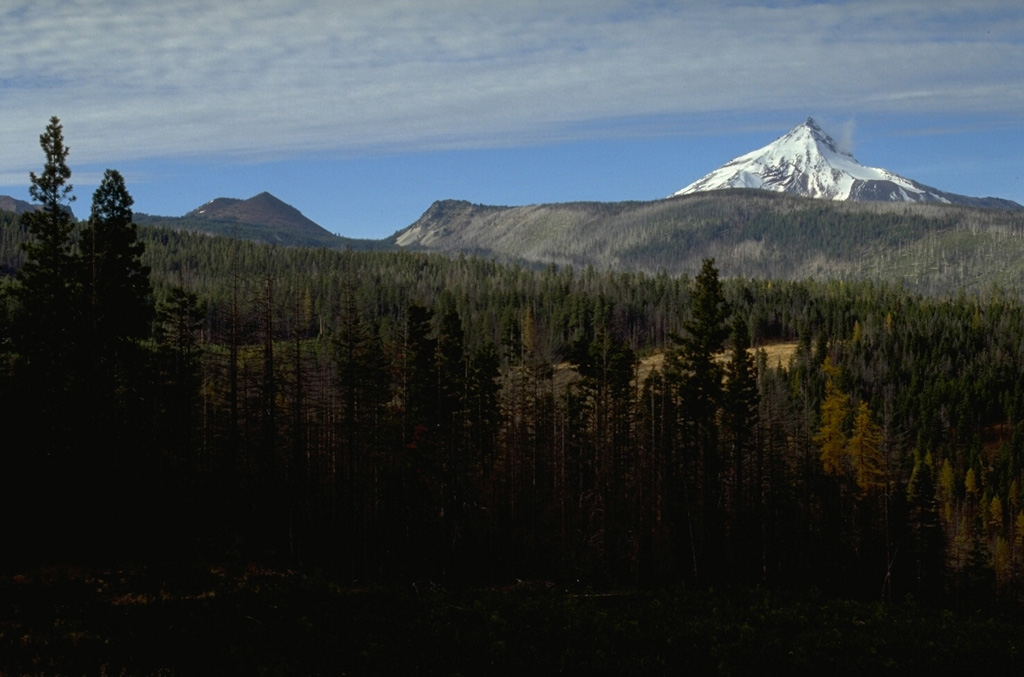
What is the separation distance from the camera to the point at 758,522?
44.4 meters

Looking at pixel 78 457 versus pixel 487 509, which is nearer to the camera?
pixel 78 457

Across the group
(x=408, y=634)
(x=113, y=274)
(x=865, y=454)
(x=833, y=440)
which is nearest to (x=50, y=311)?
(x=113, y=274)

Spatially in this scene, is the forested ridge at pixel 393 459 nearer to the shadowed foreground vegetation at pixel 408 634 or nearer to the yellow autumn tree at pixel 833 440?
the shadowed foreground vegetation at pixel 408 634

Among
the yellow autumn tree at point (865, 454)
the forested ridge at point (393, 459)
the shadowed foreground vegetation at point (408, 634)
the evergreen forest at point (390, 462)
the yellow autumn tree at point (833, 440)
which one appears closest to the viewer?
the shadowed foreground vegetation at point (408, 634)

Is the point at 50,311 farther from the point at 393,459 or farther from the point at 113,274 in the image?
the point at 393,459

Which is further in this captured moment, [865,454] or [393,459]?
[865,454]

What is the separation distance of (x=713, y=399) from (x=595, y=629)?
2308 centimetres

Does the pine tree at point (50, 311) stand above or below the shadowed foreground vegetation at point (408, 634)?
above

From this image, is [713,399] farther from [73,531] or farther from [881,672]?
[73,531]

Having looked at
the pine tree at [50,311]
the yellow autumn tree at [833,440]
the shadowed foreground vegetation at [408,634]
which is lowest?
the yellow autumn tree at [833,440]

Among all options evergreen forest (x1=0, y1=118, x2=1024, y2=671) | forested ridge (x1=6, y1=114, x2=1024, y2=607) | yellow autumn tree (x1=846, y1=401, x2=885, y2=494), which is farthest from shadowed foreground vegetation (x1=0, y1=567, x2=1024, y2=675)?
yellow autumn tree (x1=846, y1=401, x2=885, y2=494)

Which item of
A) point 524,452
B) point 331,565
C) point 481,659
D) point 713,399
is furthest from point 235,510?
point 713,399

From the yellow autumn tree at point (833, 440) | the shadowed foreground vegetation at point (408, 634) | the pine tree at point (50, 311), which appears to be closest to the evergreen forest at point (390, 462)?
the pine tree at point (50, 311)

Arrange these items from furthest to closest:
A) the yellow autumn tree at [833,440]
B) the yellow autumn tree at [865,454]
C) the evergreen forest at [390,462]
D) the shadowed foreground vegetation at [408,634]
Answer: the yellow autumn tree at [833,440]
the yellow autumn tree at [865,454]
the evergreen forest at [390,462]
the shadowed foreground vegetation at [408,634]
